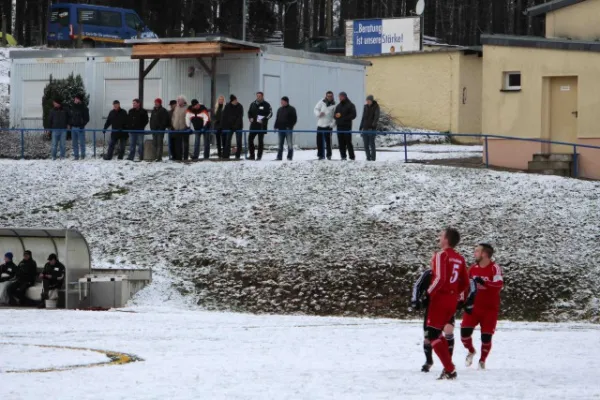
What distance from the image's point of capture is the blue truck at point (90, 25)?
54625 millimetres

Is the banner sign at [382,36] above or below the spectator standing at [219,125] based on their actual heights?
above

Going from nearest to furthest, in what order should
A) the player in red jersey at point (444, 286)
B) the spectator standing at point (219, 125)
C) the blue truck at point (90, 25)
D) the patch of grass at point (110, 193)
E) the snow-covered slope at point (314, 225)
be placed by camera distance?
the player in red jersey at point (444, 286) < the snow-covered slope at point (314, 225) < the patch of grass at point (110, 193) < the spectator standing at point (219, 125) < the blue truck at point (90, 25)

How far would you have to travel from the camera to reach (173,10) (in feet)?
220

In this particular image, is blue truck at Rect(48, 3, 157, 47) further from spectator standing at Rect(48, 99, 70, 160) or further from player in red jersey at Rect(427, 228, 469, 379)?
player in red jersey at Rect(427, 228, 469, 379)

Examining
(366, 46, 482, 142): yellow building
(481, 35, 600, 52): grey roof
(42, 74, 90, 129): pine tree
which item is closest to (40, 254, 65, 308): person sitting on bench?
(481, 35, 600, 52): grey roof

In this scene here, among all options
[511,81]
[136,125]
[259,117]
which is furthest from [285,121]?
[511,81]

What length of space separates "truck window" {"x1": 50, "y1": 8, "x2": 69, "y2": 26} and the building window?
2729 centimetres

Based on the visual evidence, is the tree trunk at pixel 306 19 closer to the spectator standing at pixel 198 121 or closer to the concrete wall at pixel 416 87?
the concrete wall at pixel 416 87

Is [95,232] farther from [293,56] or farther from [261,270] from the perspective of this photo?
[293,56]

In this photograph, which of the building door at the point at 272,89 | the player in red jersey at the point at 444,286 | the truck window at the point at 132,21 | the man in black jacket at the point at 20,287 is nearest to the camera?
the player in red jersey at the point at 444,286

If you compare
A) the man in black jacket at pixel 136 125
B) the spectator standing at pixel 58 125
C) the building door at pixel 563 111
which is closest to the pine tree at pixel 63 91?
the spectator standing at pixel 58 125

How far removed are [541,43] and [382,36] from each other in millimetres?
24598

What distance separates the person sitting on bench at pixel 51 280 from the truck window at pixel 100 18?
32.1 meters

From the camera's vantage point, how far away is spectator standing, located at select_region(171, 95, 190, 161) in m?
32.4
